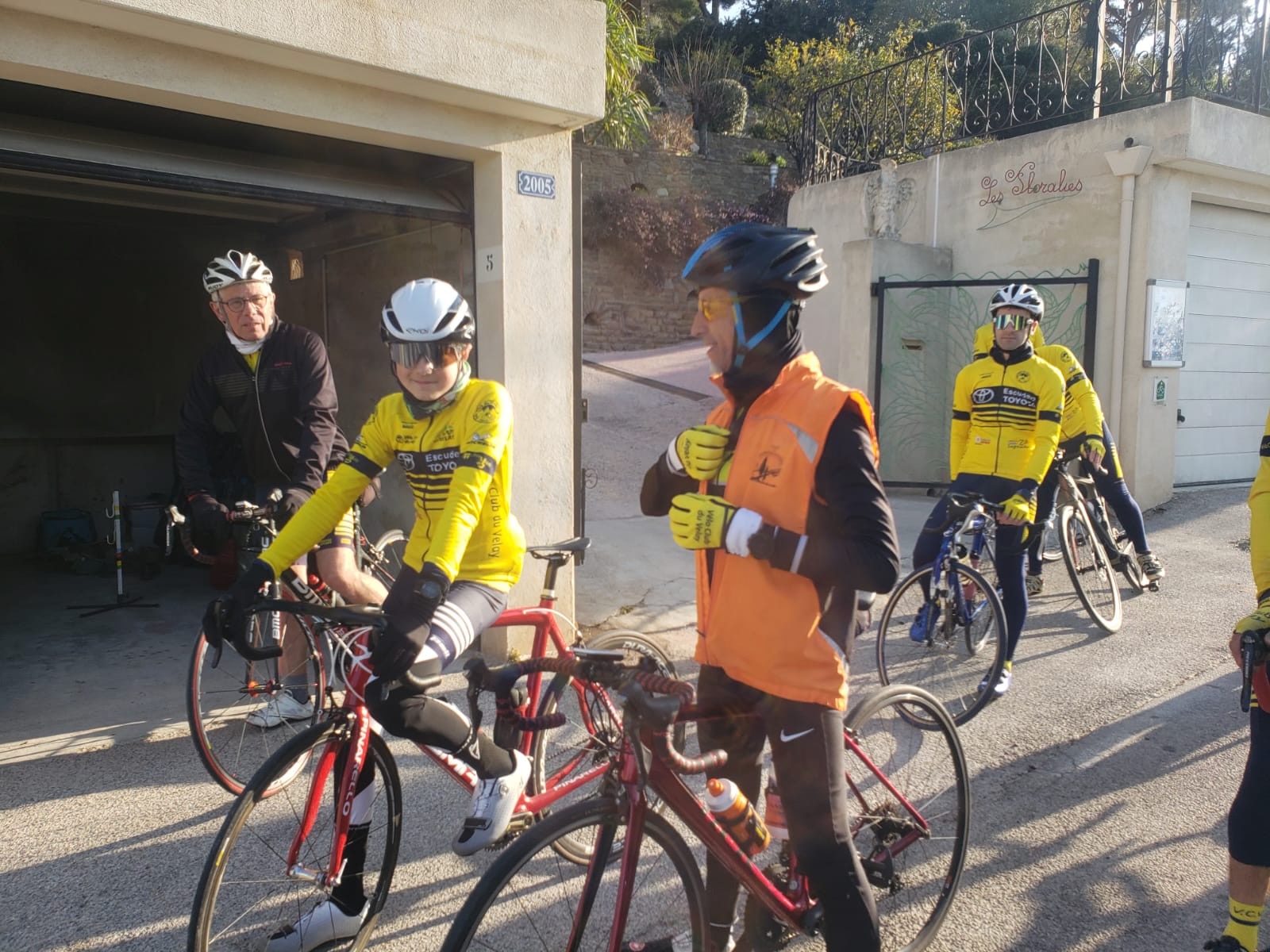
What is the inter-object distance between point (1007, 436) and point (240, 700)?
429 centimetres

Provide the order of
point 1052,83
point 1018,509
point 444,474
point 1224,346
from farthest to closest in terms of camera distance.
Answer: point 1224,346 < point 1052,83 < point 1018,509 < point 444,474

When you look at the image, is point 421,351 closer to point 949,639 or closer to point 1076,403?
point 949,639

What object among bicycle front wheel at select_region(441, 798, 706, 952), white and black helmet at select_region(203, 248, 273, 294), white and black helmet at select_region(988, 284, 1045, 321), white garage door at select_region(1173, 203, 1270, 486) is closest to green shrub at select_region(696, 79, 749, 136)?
white garage door at select_region(1173, 203, 1270, 486)

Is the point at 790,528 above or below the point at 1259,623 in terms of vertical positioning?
above

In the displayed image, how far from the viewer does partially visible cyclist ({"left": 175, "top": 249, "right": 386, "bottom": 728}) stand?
4.14 meters

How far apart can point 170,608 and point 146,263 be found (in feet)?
14.0

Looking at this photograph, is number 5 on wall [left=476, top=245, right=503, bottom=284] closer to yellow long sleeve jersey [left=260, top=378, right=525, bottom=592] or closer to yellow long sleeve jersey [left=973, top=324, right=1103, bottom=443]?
yellow long sleeve jersey [left=260, top=378, right=525, bottom=592]

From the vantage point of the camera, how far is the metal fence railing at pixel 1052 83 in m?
9.77

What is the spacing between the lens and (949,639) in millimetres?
4977

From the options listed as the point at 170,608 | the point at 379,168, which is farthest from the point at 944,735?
the point at 170,608

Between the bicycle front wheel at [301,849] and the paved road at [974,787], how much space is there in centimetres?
23

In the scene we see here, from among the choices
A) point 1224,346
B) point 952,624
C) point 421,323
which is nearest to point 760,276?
point 421,323

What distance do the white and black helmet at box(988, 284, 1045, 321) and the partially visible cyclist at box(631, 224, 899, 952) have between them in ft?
11.5

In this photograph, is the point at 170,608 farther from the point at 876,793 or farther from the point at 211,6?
the point at 876,793
